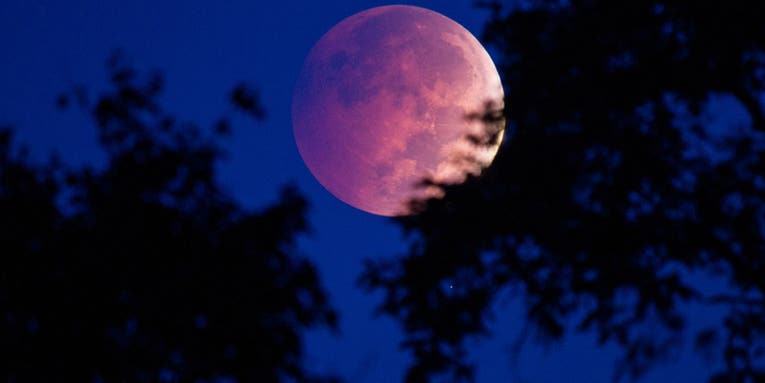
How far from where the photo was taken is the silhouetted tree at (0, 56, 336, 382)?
11.7 m

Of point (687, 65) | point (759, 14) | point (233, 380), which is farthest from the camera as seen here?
point (233, 380)

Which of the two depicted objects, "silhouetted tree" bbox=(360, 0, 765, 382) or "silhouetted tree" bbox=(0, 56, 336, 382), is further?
"silhouetted tree" bbox=(0, 56, 336, 382)

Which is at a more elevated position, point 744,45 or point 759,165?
point 744,45

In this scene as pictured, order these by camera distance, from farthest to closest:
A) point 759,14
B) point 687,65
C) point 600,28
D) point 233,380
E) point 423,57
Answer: point 233,380 < point 423,57 < point 600,28 < point 687,65 < point 759,14

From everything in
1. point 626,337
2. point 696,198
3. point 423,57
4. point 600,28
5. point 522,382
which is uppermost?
point 423,57

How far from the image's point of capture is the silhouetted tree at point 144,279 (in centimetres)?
1168

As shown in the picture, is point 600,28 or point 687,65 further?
point 600,28

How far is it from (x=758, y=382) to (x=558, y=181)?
2775mm

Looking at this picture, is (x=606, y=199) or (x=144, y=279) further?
(x=144, y=279)

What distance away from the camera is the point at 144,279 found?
12203 mm

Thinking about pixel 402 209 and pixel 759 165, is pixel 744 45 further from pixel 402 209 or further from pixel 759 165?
pixel 402 209

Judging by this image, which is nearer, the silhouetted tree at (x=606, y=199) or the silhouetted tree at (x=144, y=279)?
the silhouetted tree at (x=606, y=199)

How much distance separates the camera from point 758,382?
6.77 meters

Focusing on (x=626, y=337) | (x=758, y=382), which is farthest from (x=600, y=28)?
(x=758, y=382)
